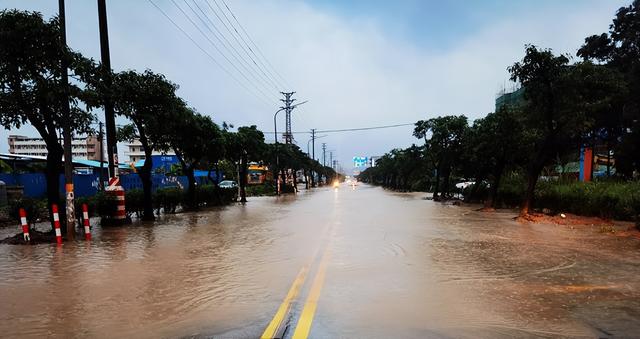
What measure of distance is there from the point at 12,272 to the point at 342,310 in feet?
22.0

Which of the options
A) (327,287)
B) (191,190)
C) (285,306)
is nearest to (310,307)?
(285,306)

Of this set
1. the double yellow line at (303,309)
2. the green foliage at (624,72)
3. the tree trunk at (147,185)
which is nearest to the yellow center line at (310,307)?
the double yellow line at (303,309)

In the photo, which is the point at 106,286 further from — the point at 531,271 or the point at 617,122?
the point at 617,122

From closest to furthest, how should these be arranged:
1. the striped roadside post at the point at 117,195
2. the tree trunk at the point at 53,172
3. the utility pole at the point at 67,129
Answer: the utility pole at the point at 67,129 < the tree trunk at the point at 53,172 < the striped roadside post at the point at 117,195

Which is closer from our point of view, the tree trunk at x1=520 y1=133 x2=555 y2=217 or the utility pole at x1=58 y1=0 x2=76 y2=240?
the utility pole at x1=58 y1=0 x2=76 y2=240

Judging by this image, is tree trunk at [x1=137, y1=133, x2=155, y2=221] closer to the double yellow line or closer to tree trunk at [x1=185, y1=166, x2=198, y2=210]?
tree trunk at [x1=185, y1=166, x2=198, y2=210]

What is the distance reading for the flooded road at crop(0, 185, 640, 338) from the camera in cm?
578

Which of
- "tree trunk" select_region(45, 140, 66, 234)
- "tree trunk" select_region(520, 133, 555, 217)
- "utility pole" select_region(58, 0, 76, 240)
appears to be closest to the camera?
"utility pole" select_region(58, 0, 76, 240)

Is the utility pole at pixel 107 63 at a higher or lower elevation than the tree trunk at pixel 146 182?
higher

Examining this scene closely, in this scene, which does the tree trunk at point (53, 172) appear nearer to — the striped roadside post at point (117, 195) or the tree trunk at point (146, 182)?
the striped roadside post at point (117, 195)

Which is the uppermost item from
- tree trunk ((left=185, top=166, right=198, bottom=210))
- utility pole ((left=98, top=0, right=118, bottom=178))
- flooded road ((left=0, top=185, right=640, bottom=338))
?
utility pole ((left=98, top=0, right=118, bottom=178))

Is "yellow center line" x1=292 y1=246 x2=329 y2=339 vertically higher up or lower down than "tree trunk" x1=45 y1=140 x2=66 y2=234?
lower down

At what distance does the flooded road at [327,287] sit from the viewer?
578cm

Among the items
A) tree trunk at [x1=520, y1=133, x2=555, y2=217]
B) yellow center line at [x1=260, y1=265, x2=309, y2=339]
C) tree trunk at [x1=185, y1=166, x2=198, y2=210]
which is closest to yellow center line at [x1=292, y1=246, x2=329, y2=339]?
yellow center line at [x1=260, y1=265, x2=309, y2=339]
